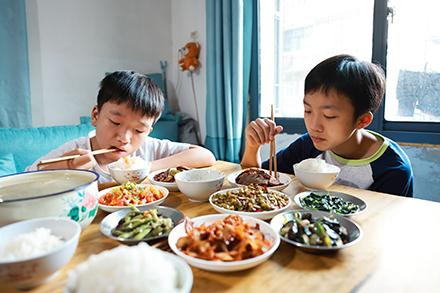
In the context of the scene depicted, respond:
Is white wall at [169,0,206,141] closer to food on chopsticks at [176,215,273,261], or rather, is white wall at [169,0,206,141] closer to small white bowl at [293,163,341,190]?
small white bowl at [293,163,341,190]

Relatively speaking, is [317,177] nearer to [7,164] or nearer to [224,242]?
[224,242]

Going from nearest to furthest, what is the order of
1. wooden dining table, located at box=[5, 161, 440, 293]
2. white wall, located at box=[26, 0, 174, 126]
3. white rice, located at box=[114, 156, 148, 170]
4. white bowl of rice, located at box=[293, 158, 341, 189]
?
wooden dining table, located at box=[5, 161, 440, 293] → white bowl of rice, located at box=[293, 158, 341, 189] → white rice, located at box=[114, 156, 148, 170] → white wall, located at box=[26, 0, 174, 126]

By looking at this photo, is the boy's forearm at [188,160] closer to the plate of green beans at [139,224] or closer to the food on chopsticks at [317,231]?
the plate of green beans at [139,224]

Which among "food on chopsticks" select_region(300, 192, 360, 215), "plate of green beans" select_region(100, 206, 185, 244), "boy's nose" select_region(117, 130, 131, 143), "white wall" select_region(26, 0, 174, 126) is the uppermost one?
"white wall" select_region(26, 0, 174, 126)

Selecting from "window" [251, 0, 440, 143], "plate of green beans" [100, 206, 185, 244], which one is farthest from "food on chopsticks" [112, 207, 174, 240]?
"window" [251, 0, 440, 143]

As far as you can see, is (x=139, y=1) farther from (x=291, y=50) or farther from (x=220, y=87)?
(x=291, y=50)

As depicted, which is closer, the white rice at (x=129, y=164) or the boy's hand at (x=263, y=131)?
the white rice at (x=129, y=164)

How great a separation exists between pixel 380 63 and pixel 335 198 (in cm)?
161

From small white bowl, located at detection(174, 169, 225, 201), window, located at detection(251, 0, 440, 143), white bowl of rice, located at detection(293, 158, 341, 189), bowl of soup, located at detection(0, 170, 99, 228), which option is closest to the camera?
bowl of soup, located at detection(0, 170, 99, 228)

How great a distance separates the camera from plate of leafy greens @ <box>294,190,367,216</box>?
2.90 ft

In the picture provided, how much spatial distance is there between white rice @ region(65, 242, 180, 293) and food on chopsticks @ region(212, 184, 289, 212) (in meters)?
0.39

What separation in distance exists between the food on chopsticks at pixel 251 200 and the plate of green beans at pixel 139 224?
6.1 inches

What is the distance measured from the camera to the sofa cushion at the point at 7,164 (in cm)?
177

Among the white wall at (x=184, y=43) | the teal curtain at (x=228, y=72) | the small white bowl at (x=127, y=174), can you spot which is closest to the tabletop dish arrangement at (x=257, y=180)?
the small white bowl at (x=127, y=174)
